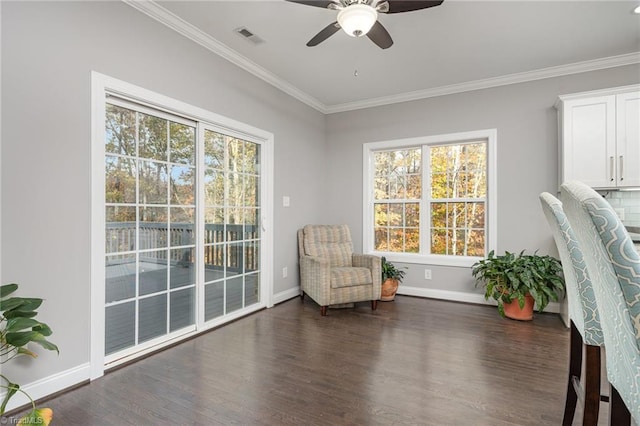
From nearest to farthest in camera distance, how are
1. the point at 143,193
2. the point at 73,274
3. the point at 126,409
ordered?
the point at 126,409
the point at 73,274
the point at 143,193

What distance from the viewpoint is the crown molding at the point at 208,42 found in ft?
8.21

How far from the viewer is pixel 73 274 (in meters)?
2.09

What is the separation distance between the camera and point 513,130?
12.6ft

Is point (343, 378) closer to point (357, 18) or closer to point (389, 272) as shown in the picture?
point (389, 272)

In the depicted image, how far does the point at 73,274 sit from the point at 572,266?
107 inches

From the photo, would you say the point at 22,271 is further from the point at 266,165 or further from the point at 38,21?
the point at 266,165

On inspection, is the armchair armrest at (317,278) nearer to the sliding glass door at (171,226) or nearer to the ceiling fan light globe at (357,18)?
the sliding glass door at (171,226)

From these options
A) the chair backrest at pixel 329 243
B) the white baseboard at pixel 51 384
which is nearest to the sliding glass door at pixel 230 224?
the chair backrest at pixel 329 243

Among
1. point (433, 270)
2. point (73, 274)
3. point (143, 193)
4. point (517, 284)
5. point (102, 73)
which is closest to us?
point (73, 274)

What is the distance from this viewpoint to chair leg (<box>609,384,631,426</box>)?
983 mm

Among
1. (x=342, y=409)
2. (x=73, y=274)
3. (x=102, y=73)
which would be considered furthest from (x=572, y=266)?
(x=102, y=73)

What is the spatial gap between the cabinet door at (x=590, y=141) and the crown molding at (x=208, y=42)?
303cm

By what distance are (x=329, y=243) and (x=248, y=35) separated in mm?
2527

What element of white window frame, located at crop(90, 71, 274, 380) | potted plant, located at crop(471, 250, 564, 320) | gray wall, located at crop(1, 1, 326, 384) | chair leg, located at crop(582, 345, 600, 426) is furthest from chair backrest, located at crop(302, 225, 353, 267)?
chair leg, located at crop(582, 345, 600, 426)
